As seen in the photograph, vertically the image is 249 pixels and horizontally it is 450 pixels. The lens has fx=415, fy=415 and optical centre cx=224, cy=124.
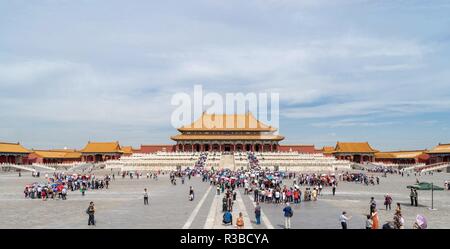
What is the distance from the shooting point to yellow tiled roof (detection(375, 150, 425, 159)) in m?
95.1

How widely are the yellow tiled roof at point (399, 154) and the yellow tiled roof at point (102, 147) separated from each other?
63459 millimetres

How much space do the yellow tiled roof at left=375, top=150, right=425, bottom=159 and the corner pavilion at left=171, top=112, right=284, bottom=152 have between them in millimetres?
27870

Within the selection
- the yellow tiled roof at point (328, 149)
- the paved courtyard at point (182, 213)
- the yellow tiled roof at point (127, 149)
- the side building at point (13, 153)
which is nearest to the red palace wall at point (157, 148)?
the yellow tiled roof at point (127, 149)

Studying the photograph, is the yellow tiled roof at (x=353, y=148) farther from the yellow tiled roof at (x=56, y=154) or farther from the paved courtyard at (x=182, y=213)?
the paved courtyard at (x=182, y=213)

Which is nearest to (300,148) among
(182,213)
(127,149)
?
(127,149)

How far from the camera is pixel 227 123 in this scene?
96.4 m

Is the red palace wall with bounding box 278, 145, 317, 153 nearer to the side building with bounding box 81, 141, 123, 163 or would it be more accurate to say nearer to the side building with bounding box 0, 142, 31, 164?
the side building with bounding box 81, 141, 123, 163

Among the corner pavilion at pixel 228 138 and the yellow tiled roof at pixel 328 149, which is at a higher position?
the corner pavilion at pixel 228 138

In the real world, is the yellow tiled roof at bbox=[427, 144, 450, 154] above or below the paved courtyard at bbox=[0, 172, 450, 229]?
above

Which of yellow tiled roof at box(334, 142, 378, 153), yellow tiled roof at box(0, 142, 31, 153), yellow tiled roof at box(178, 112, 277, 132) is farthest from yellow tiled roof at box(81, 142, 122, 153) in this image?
yellow tiled roof at box(334, 142, 378, 153)

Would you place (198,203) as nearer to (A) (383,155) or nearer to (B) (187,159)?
(B) (187,159)

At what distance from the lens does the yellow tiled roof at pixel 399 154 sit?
312ft
